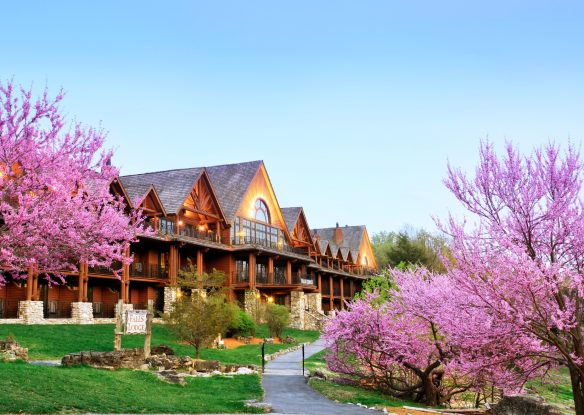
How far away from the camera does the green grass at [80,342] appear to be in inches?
996

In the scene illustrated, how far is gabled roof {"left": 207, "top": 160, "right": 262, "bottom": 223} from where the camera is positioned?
53594 mm

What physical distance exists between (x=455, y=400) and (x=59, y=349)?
15.9 metres


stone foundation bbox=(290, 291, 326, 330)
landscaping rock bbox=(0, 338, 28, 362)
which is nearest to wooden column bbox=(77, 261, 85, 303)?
landscaping rock bbox=(0, 338, 28, 362)

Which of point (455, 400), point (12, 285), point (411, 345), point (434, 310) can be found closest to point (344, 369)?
point (411, 345)

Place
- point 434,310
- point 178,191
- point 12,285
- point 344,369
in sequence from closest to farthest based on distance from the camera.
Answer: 1. point 434,310
2. point 344,369
3. point 12,285
4. point 178,191

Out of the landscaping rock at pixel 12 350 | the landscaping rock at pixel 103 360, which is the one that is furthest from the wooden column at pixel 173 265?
the landscaping rock at pixel 103 360

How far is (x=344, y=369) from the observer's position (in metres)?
21.2

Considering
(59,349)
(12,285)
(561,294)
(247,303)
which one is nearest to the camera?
(561,294)

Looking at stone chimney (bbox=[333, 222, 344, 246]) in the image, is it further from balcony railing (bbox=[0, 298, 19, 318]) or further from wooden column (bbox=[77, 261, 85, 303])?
balcony railing (bbox=[0, 298, 19, 318])

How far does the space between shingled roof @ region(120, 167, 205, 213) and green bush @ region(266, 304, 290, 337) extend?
405 inches

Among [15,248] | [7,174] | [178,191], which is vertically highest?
[178,191]

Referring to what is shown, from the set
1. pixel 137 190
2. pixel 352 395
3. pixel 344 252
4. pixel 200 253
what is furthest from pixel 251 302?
pixel 352 395

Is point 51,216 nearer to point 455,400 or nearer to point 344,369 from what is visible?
point 344,369

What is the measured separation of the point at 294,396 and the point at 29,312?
20103mm
